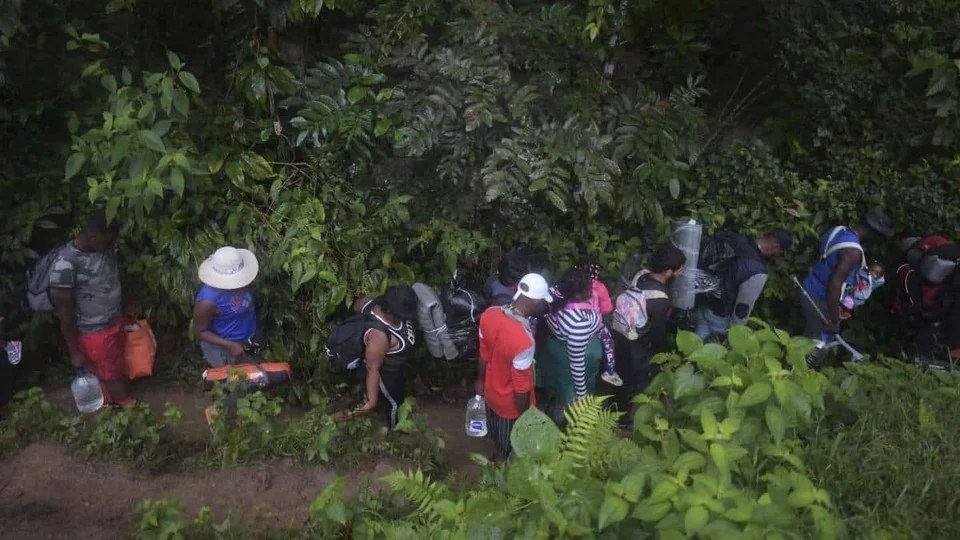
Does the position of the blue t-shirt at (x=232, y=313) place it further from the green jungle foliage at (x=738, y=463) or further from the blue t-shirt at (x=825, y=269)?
the blue t-shirt at (x=825, y=269)

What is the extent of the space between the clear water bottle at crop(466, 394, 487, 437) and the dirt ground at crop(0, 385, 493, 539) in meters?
0.31

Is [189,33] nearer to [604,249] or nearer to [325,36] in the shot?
[325,36]

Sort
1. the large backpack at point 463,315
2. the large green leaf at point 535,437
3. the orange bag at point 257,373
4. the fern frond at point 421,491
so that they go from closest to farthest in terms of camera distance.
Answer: the large green leaf at point 535,437, the fern frond at point 421,491, the orange bag at point 257,373, the large backpack at point 463,315

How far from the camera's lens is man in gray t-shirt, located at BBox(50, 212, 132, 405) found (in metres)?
4.79

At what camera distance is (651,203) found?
5477 millimetres

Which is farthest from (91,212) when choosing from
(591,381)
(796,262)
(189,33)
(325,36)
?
(796,262)

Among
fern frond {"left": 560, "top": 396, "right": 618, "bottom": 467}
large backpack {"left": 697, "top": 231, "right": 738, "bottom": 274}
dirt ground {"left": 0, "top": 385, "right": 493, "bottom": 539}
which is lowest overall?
dirt ground {"left": 0, "top": 385, "right": 493, "bottom": 539}

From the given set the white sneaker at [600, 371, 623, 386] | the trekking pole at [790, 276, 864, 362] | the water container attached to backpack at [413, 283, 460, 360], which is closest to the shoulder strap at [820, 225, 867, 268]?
the trekking pole at [790, 276, 864, 362]

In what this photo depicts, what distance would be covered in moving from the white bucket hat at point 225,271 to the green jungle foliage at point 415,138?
28 cm

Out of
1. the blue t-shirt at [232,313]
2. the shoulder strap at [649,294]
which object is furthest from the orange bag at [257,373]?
the shoulder strap at [649,294]

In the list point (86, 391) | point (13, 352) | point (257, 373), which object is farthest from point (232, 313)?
point (13, 352)

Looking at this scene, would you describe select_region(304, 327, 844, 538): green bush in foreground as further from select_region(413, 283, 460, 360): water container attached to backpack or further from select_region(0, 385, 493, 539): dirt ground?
select_region(413, 283, 460, 360): water container attached to backpack

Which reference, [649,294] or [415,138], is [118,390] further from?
[649,294]

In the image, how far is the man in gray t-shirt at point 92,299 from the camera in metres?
4.79
